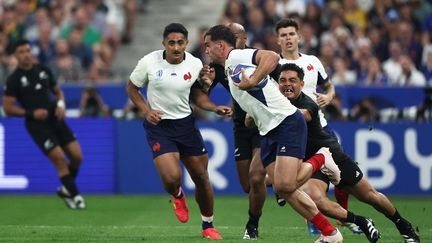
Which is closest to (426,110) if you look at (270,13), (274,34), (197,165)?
(274,34)

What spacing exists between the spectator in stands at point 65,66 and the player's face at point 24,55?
4615 millimetres

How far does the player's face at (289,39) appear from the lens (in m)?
13.3

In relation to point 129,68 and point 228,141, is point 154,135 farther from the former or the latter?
point 129,68

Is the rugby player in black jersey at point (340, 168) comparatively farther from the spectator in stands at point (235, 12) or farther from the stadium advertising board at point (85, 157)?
the spectator in stands at point (235, 12)

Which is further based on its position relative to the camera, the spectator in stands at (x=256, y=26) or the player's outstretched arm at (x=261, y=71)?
the spectator in stands at (x=256, y=26)

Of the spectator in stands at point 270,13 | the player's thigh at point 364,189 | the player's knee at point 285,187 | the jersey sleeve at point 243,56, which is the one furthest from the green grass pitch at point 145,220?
the spectator in stands at point 270,13

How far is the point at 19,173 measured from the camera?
1922 cm

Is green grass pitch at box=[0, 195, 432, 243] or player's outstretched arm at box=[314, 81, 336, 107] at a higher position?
player's outstretched arm at box=[314, 81, 336, 107]

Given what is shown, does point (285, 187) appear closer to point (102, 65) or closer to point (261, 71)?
point (261, 71)

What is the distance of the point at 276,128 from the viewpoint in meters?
11.5

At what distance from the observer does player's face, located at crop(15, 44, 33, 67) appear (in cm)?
1683

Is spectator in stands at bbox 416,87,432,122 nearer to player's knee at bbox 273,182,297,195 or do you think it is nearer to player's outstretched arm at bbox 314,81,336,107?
player's outstretched arm at bbox 314,81,336,107

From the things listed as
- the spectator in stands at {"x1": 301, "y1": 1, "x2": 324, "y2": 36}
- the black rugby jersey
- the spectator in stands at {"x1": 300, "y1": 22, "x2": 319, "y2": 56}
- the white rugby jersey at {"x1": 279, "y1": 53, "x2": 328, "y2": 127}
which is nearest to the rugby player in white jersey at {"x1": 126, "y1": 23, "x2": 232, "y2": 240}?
the white rugby jersey at {"x1": 279, "y1": 53, "x2": 328, "y2": 127}

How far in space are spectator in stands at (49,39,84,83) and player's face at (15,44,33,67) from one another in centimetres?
461
